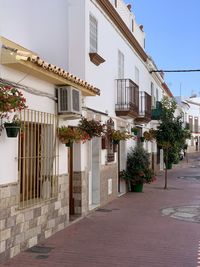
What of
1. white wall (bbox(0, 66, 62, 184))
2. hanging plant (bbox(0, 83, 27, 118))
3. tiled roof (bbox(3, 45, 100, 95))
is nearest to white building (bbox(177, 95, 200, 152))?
tiled roof (bbox(3, 45, 100, 95))

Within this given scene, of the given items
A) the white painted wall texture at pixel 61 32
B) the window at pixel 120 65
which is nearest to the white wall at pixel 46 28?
the white painted wall texture at pixel 61 32

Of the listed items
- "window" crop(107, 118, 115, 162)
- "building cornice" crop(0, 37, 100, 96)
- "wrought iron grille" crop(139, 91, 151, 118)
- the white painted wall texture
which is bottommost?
"window" crop(107, 118, 115, 162)

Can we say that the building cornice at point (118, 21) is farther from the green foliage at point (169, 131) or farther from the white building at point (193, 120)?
the white building at point (193, 120)

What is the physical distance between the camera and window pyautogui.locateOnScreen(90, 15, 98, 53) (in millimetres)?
11799

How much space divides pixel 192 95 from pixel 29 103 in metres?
69.3

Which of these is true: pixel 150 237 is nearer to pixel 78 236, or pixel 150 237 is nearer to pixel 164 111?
pixel 78 236

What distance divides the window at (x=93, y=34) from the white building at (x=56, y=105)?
0.03m

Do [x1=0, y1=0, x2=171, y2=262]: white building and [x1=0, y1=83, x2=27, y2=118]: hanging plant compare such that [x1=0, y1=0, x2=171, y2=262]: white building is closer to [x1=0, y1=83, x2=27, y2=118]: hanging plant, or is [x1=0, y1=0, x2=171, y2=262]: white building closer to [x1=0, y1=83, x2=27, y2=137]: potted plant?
[x1=0, y1=83, x2=27, y2=137]: potted plant

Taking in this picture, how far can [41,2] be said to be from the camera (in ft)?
37.4

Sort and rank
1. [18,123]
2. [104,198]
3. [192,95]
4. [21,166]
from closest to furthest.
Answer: [18,123] → [21,166] → [104,198] → [192,95]

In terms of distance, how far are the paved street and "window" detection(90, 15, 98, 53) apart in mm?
4563

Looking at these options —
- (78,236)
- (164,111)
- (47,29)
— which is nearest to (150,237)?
(78,236)

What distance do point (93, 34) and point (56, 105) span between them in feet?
11.9

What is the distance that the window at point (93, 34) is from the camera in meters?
11.8
